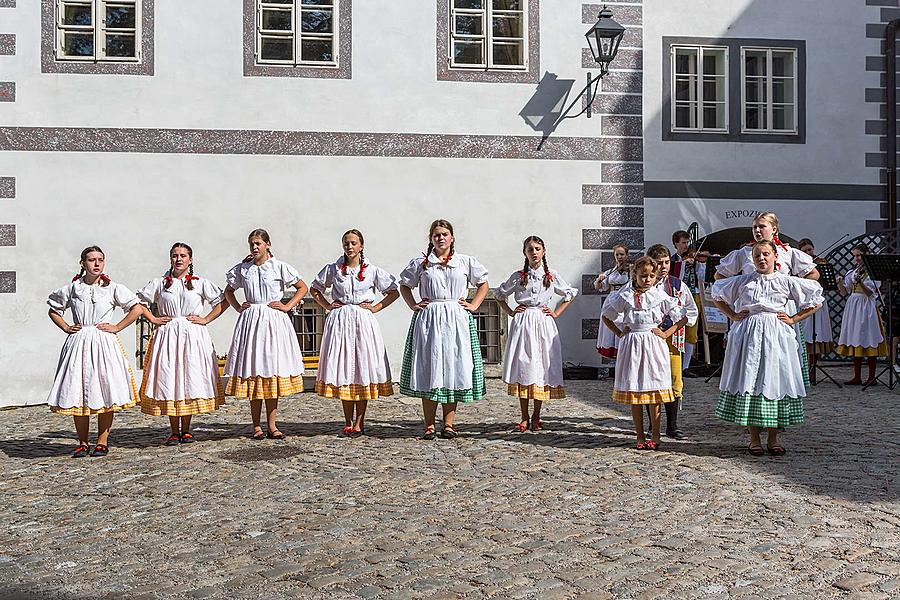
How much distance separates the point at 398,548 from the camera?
18.1 ft

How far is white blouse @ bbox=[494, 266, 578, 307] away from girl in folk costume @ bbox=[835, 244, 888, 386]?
5.60 metres

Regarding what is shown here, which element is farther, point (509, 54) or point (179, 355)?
point (509, 54)

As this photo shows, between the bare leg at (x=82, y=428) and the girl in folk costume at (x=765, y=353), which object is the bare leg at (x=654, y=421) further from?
the bare leg at (x=82, y=428)

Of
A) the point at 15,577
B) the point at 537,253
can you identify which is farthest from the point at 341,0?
the point at 15,577

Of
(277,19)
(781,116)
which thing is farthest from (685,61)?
(277,19)

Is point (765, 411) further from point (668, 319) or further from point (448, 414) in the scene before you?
point (448, 414)

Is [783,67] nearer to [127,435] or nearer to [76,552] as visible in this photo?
[127,435]

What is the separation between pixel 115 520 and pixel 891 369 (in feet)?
32.4

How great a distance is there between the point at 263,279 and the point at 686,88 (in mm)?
9309

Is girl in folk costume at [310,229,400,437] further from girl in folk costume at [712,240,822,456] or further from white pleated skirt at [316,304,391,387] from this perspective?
girl in folk costume at [712,240,822,456]

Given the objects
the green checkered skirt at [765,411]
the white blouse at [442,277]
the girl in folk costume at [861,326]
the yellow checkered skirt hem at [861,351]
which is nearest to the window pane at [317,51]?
the white blouse at [442,277]

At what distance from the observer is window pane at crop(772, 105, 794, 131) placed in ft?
54.2

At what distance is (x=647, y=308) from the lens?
858 centimetres

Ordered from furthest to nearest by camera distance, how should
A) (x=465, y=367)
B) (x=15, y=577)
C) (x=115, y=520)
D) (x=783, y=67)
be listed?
(x=783, y=67) → (x=465, y=367) → (x=115, y=520) → (x=15, y=577)
